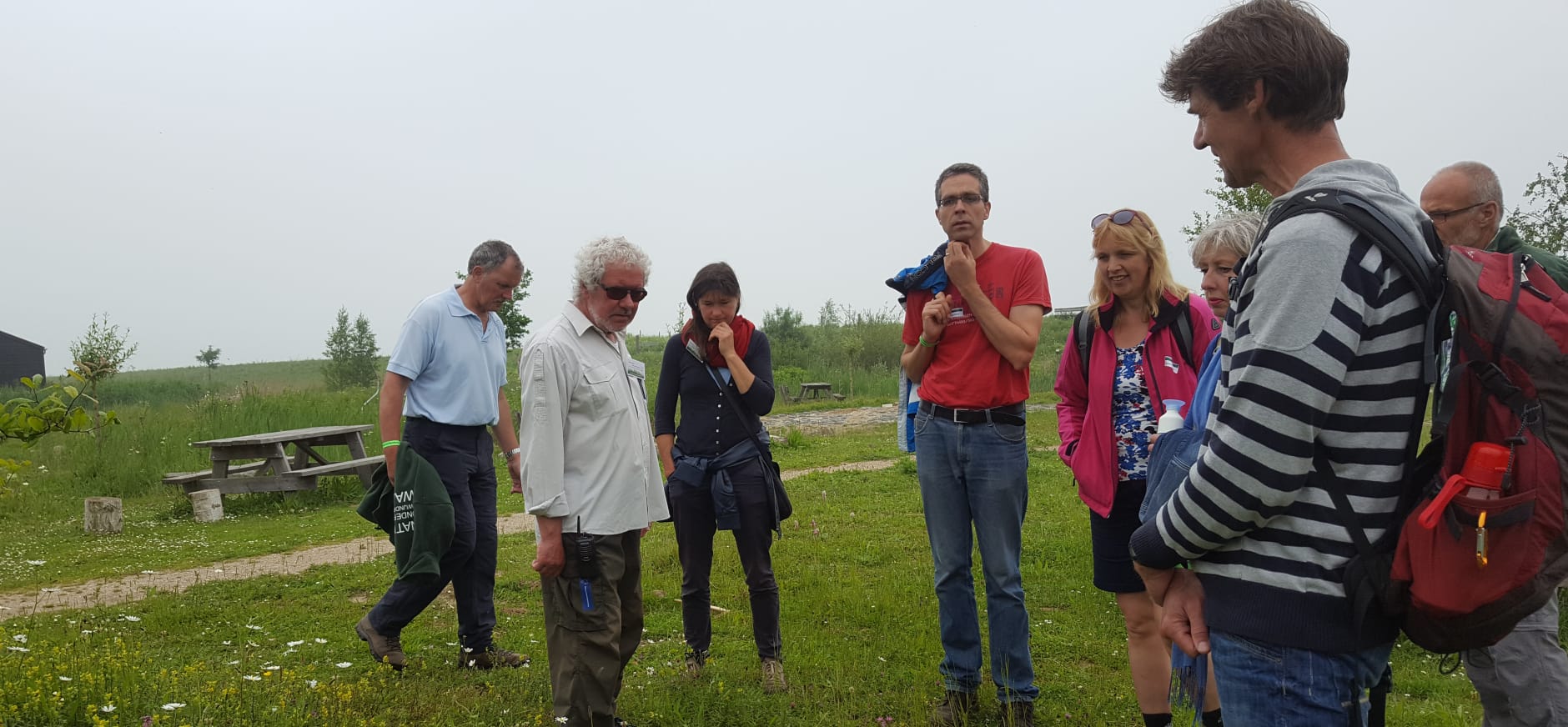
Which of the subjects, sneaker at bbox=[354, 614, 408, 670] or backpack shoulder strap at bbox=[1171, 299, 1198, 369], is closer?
backpack shoulder strap at bbox=[1171, 299, 1198, 369]

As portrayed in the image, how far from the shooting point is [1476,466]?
5.10 feet

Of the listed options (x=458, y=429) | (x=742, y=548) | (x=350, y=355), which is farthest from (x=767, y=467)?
(x=350, y=355)

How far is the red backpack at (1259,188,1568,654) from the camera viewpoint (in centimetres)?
155

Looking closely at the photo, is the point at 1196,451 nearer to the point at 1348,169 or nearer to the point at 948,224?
the point at 1348,169

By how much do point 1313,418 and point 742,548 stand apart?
3.40m

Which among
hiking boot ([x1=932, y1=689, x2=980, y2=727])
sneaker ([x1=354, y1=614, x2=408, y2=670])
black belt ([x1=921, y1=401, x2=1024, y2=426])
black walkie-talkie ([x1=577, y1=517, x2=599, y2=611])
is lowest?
hiking boot ([x1=932, y1=689, x2=980, y2=727])

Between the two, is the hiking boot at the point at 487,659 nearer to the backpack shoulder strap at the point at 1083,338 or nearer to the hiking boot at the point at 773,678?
the hiking boot at the point at 773,678

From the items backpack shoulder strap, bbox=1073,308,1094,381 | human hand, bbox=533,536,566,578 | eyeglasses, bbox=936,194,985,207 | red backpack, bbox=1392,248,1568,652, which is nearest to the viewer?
red backpack, bbox=1392,248,1568,652

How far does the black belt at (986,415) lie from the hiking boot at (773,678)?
1571 mm

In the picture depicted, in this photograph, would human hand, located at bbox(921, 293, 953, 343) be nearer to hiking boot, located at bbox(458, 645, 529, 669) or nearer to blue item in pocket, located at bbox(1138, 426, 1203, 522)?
blue item in pocket, located at bbox(1138, 426, 1203, 522)

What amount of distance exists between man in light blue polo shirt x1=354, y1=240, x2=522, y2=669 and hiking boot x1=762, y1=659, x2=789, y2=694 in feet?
4.82

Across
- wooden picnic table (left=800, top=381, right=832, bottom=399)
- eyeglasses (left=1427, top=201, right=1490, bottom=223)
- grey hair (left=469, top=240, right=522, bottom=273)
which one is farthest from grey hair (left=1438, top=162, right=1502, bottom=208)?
wooden picnic table (left=800, top=381, right=832, bottom=399)

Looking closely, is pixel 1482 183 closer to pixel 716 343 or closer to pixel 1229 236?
pixel 1229 236

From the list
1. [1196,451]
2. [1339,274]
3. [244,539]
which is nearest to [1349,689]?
[1196,451]
